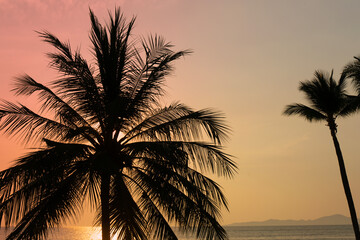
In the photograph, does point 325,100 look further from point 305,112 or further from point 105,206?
point 105,206

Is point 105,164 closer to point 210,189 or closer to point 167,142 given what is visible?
point 167,142

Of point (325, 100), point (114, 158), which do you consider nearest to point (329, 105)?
point (325, 100)

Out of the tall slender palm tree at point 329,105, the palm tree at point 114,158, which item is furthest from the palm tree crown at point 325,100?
the palm tree at point 114,158

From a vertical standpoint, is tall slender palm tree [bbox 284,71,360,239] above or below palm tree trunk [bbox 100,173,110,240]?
above

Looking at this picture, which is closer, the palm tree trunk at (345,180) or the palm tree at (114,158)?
the palm tree at (114,158)

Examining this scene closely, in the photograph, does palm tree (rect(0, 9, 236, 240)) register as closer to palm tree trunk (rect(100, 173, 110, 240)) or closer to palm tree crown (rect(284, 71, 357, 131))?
palm tree trunk (rect(100, 173, 110, 240))

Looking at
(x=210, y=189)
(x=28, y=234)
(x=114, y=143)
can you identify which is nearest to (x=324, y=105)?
(x=210, y=189)

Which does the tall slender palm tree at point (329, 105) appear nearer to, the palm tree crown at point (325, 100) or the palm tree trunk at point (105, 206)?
the palm tree crown at point (325, 100)

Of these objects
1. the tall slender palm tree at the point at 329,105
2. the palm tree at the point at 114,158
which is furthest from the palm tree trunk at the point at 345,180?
the palm tree at the point at 114,158

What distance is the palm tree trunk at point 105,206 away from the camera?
1137 cm

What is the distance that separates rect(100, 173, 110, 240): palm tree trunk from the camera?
11.4m

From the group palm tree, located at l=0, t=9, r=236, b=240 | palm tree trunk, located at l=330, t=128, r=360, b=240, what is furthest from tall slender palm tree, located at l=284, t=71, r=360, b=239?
palm tree, located at l=0, t=9, r=236, b=240

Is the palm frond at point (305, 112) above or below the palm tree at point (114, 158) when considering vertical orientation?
above

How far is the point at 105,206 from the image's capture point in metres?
11.6
